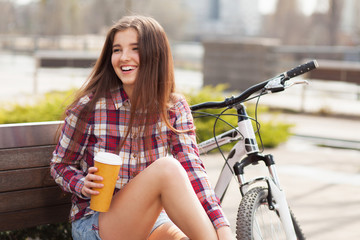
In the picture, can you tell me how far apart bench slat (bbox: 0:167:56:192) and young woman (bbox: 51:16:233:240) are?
0.66ft

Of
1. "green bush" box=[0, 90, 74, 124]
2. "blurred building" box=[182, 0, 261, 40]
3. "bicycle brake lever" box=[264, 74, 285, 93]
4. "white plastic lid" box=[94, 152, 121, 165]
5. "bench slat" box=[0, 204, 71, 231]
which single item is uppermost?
"bicycle brake lever" box=[264, 74, 285, 93]

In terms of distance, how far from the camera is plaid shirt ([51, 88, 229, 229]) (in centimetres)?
249

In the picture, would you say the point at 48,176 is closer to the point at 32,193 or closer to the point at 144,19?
the point at 32,193

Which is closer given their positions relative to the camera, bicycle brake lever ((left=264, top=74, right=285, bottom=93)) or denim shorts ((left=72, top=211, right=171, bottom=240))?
denim shorts ((left=72, top=211, right=171, bottom=240))

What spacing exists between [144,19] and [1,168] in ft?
2.91

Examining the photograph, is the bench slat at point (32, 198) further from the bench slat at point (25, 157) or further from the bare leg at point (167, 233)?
the bare leg at point (167, 233)

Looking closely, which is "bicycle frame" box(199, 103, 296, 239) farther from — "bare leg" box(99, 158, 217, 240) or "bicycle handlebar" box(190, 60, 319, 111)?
"bare leg" box(99, 158, 217, 240)

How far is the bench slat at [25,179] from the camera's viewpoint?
2611mm

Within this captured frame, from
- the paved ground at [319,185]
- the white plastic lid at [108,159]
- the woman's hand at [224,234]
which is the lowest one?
the paved ground at [319,185]

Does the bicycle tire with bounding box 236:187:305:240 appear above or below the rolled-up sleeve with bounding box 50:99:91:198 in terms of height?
below

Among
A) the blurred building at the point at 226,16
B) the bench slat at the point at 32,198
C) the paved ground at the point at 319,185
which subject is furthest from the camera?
the blurred building at the point at 226,16

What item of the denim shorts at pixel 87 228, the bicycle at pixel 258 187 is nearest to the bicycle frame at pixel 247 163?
the bicycle at pixel 258 187

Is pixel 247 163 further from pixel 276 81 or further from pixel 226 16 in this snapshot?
pixel 226 16

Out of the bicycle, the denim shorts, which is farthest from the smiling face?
the denim shorts
